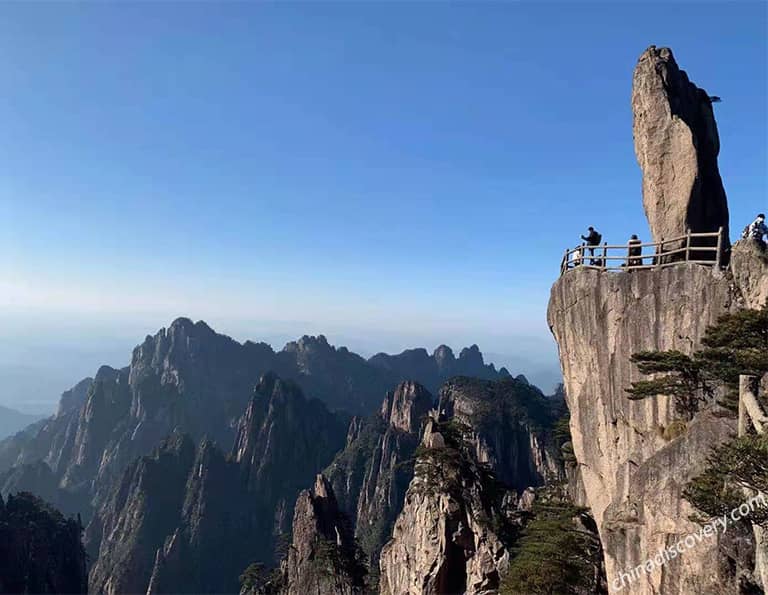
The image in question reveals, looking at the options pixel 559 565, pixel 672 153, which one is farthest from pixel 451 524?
pixel 672 153

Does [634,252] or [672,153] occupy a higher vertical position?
[672,153]

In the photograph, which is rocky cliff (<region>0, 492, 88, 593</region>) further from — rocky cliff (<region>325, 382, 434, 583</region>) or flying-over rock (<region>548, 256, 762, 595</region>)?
flying-over rock (<region>548, 256, 762, 595</region>)

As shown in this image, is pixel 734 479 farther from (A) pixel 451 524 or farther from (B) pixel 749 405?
(A) pixel 451 524

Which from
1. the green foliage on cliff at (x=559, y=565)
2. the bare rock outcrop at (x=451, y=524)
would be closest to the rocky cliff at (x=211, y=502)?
the bare rock outcrop at (x=451, y=524)

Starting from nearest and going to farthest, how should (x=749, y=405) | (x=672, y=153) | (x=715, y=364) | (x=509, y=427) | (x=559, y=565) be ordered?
(x=749, y=405), (x=715, y=364), (x=559, y=565), (x=672, y=153), (x=509, y=427)

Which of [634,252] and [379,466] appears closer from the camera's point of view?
[634,252]

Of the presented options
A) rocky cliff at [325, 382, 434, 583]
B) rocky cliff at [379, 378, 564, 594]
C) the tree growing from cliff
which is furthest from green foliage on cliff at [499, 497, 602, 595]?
rocky cliff at [325, 382, 434, 583]

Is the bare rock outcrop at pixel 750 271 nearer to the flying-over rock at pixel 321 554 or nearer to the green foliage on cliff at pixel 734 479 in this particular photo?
the green foliage on cliff at pixel 734 479
